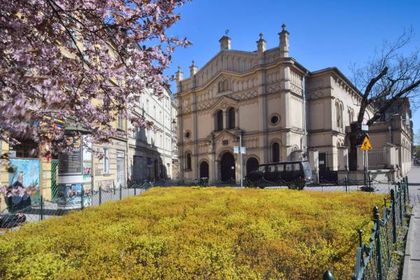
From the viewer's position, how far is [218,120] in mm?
39781

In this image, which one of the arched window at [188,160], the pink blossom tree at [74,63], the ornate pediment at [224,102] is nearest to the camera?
the pink blossom tree at [74,63]

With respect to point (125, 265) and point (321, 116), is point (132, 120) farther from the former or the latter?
point (321, 116)

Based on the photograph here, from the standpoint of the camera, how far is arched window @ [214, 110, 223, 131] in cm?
3947

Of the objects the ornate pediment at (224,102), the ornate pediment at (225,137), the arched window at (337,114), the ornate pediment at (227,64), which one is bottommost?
the ornate pediment at (225,137)

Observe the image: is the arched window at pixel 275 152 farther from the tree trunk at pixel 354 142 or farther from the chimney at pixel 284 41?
the chimney at pixel 284 41

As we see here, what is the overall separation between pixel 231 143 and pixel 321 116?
1047 cm

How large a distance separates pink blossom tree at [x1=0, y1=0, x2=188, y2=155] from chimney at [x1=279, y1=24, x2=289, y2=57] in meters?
30.3

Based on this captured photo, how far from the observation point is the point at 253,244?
5559mm

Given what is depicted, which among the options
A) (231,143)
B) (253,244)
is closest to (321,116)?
(231,143)

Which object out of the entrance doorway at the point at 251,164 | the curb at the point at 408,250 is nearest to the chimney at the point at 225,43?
the entrance doorway at the point at 251,164

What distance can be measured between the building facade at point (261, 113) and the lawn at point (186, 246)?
25452mm

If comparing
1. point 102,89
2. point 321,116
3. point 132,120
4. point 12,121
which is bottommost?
point 12,121

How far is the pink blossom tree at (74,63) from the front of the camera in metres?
3.34

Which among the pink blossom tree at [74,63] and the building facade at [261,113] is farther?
the building facade at [261,113]
